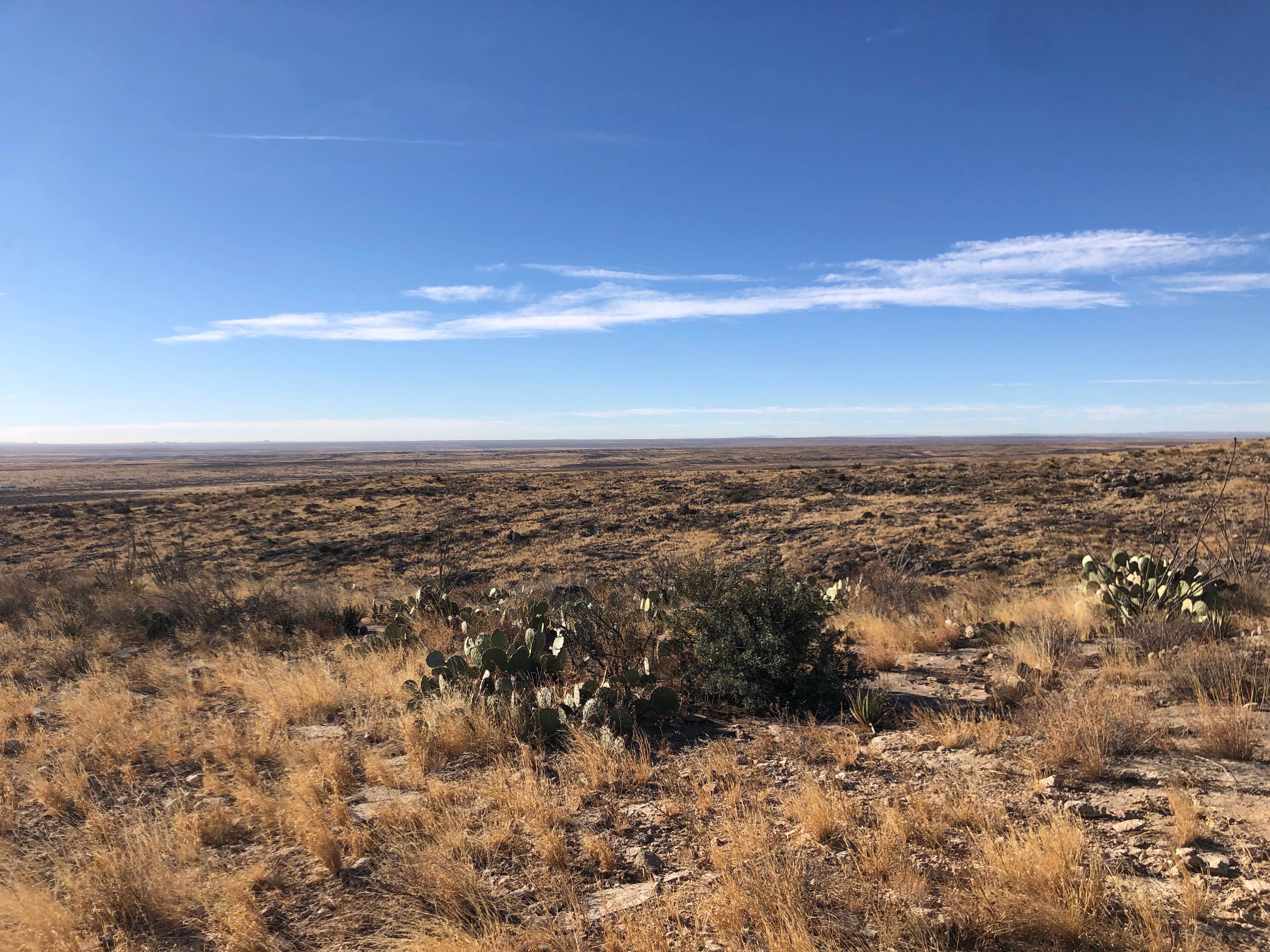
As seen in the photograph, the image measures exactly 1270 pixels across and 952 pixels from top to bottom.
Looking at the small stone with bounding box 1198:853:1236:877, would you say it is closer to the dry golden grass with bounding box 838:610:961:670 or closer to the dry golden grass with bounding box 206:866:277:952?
the dry golden grass with bounding box 838:610:961:670

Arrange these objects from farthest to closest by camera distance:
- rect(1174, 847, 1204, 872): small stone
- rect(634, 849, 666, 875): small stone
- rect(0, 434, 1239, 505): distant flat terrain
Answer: rect(0, 434, 1239, 505): distant flat terrain
rect(634, 849, 666, 875): small stone
rect(1174, 847, 1204, 872): small stone

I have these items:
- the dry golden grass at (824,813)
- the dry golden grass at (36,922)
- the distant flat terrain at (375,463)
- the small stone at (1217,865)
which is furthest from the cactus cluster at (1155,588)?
the distant flat terrain at (375,463)

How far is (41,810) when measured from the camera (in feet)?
15.0

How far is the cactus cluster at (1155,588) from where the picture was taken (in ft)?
24.8

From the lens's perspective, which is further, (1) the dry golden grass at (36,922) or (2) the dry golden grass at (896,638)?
(2) the dry golden grass at (896,638)

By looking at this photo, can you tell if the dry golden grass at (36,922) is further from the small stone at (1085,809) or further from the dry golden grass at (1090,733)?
the dry golden grass at (1090,733)

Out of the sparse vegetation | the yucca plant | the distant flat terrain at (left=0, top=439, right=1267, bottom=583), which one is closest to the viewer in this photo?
the sparse vegetation

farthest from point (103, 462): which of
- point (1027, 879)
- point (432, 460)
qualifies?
point (1027, 879)

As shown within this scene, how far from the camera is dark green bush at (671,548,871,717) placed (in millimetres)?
5809

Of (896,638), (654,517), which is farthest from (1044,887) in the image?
(654,517)

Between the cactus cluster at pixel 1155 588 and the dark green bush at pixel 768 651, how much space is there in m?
3.99

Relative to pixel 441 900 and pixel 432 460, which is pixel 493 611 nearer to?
pixel 441 900

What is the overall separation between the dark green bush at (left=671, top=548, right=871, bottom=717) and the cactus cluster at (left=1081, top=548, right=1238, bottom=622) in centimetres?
399

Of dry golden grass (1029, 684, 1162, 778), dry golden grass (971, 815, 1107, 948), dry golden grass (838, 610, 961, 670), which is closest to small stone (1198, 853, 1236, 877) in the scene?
dry golden grass (971, 815, 1107, 948)
